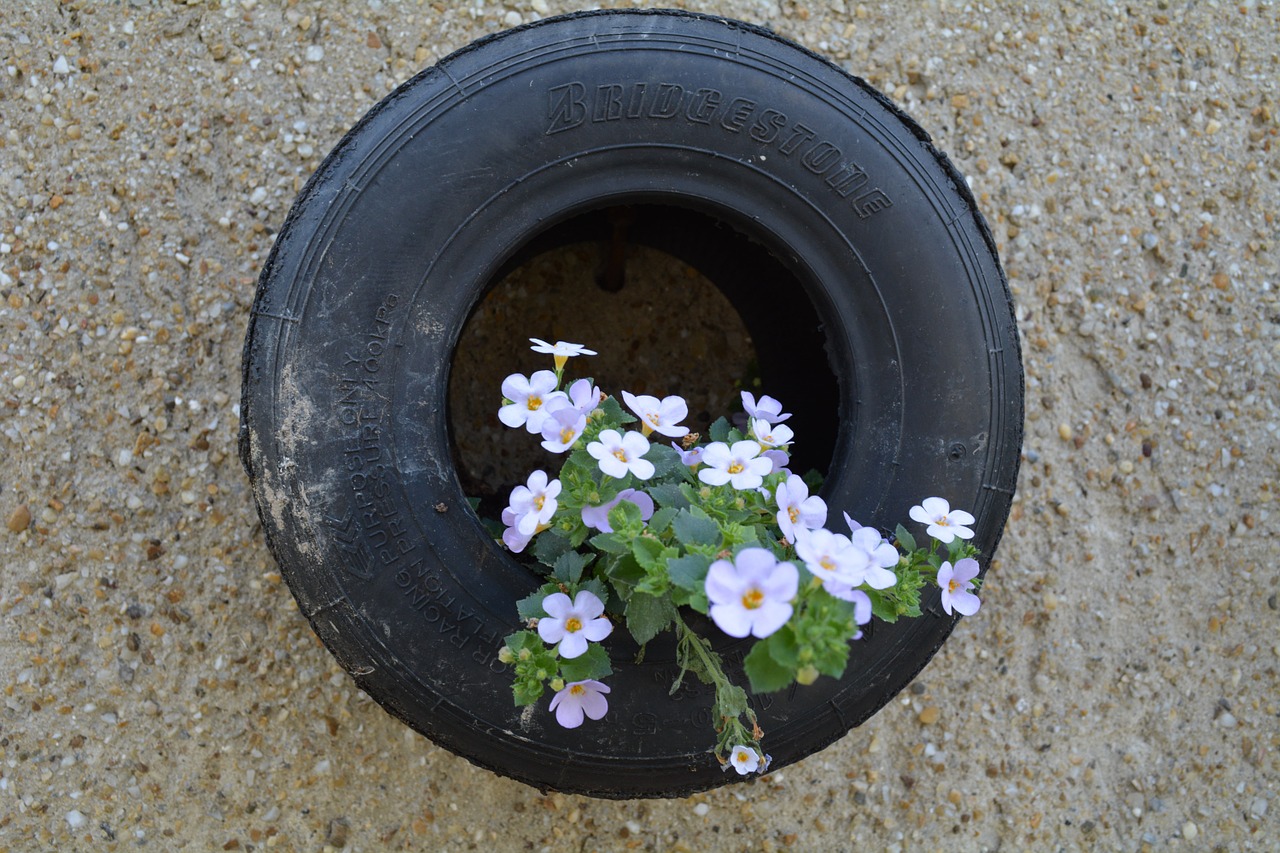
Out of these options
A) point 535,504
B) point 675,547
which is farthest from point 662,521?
point 535,504

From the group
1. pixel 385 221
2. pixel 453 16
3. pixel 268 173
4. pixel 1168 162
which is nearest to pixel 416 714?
pixel 385 221

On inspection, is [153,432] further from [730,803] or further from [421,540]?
[730,803]

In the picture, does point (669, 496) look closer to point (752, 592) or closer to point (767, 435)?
point (767, 435)

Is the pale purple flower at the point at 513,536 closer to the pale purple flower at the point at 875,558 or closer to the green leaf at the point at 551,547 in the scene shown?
the green leaf at the point at 551,547

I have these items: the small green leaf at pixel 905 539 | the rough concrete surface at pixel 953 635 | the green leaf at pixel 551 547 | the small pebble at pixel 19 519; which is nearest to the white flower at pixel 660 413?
the green leaf at pixel 551 547

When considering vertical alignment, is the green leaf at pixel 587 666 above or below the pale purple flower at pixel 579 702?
above

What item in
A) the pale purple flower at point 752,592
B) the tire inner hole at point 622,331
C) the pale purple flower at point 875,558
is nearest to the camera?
the pale purple flower at point 752,592

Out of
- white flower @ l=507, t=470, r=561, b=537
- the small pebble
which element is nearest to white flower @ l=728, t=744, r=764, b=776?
white flower @ l=507, t=470, r=561, b=537

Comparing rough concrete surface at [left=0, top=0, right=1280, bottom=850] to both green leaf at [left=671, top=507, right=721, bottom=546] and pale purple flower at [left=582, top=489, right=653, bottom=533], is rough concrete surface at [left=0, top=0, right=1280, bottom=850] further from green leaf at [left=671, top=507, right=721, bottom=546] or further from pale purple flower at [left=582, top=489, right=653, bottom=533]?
green leaf at [left=671, top=507, right=721, bottom=546]
